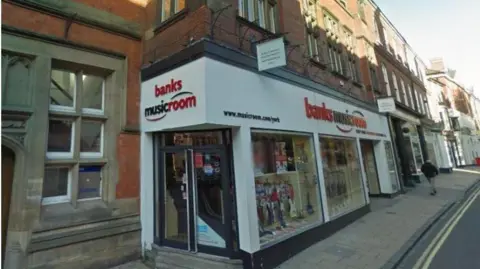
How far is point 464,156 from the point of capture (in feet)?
109

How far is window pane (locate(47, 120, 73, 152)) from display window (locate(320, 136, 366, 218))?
22.8ft

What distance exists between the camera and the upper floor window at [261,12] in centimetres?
670

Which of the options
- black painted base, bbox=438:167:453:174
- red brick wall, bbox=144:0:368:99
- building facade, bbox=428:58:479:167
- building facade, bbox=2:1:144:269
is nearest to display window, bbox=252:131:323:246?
red brick wall, bbox=144:0:368:99

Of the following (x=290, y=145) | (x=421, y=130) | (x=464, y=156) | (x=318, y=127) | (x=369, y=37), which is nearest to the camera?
(x=290, y=145)

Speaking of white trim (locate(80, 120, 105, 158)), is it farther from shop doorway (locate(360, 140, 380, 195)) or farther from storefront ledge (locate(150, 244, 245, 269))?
shop doorway (locate(360, 140, 380, 195))

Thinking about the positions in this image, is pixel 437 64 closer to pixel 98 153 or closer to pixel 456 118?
pixel 456 118

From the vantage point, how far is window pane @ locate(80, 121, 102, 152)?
582 centimetres

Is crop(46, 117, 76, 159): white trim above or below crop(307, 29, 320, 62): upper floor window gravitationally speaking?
below

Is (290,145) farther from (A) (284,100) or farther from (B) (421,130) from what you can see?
(B) (421,130)

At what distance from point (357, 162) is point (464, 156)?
3344cm

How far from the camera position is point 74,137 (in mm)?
5625

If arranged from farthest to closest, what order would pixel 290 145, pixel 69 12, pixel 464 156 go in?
pixel 464 156
pixel 290 145
pixel 69 12

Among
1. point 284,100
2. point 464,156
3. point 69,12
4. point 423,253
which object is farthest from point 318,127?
point 464,156

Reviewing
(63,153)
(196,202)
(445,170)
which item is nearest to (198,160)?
(196,202)
